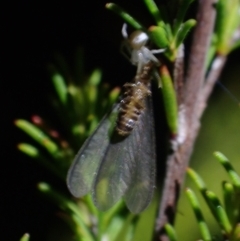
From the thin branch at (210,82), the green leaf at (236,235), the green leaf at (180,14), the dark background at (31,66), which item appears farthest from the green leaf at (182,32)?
the dark background at (31,66)

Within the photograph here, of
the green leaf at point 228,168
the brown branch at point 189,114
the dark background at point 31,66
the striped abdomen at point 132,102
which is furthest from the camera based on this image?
the dark background at point 31,66

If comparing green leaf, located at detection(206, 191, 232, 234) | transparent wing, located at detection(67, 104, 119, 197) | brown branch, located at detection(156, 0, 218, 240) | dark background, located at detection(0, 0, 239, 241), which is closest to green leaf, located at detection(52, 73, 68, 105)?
transparent wing, located at detection(67, 104, 119, 197)

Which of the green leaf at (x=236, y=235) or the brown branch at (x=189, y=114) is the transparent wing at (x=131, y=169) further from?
the green leaf at (x=236, y=235)

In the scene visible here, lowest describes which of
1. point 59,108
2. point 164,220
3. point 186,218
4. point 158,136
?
point 186,218

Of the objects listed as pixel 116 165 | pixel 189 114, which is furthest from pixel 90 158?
pixel 189 114

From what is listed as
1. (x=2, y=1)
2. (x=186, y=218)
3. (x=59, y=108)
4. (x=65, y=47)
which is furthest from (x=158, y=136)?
(x=59, y=108)

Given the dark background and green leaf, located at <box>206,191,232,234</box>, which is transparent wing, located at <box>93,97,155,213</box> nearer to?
green leaf, located at <box>206,191,232,234</box>

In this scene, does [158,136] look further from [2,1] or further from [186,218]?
[2,1]
